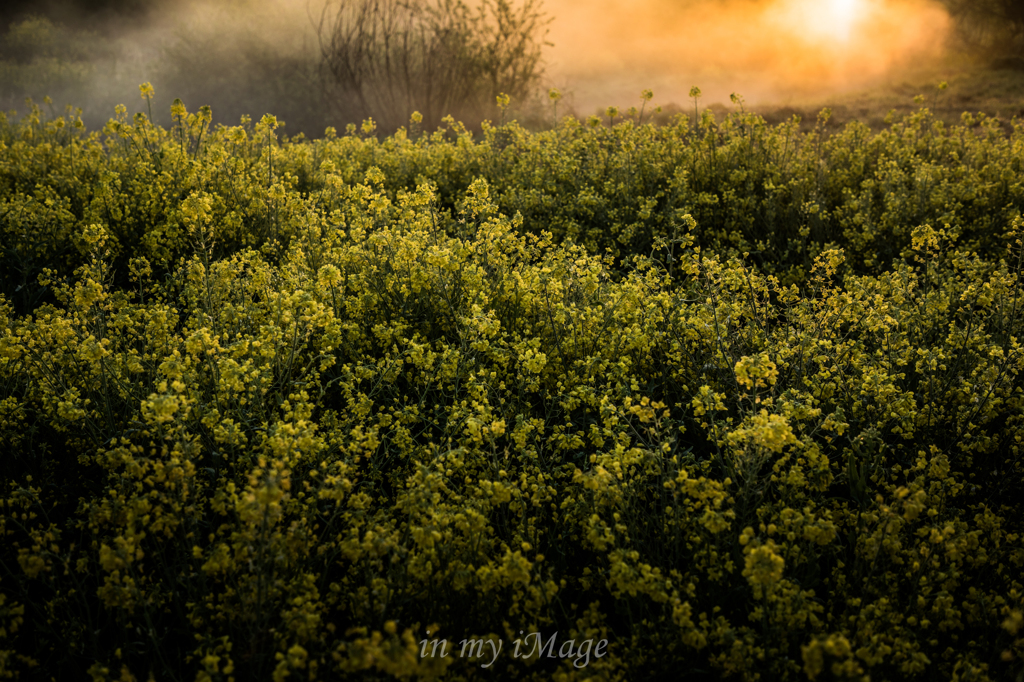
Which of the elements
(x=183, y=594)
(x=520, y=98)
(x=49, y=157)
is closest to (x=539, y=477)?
(x=183, y=594)

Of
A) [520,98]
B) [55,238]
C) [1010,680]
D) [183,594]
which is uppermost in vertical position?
[520,98]

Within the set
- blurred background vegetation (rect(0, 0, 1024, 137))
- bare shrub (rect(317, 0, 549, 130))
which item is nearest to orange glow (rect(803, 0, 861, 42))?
blurred background vegetation (rect(0, 0, 1024, 137))

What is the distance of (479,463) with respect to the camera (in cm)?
228

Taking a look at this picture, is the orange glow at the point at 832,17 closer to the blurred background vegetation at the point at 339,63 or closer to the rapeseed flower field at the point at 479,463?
the blurred background vegetation at the point at 339,63

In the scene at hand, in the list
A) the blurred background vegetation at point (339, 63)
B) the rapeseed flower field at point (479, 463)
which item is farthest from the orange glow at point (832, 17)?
the rapeseed flower field at point (479, 463)

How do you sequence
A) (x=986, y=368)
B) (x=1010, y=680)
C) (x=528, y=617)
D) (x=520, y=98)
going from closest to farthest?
(x=1010, y=680) → (x=528, y=617) → (x=986, y=368) → (x=520, y=98)

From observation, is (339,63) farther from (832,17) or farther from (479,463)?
(832,17)

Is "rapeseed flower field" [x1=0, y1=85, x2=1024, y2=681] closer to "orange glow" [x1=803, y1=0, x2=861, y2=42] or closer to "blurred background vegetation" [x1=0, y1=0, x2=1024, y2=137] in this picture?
"blurred background vegetation" [x1=0, y1=0, x2=1024, y2=137]

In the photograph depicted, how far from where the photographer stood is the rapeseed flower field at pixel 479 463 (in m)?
1.81

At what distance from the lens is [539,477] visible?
7.23ft

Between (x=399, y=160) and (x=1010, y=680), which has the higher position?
(x=399, y=160)

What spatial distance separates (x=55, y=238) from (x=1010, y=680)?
523cm

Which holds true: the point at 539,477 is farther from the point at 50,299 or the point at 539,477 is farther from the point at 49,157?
the point at 49,157

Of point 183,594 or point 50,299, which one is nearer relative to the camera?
point 183,594
